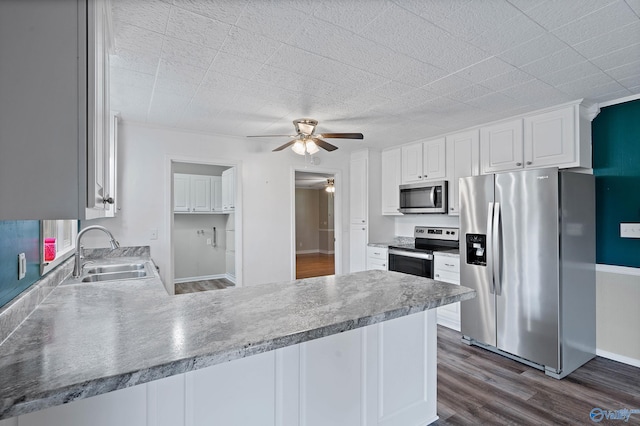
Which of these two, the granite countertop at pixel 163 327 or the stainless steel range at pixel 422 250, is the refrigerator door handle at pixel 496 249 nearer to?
the stainless steel range at pixel 422 250

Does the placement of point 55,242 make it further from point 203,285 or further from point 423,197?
point 203,285

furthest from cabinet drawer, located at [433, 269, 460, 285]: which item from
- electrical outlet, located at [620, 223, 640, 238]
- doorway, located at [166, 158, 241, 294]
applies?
doorway, located at [166, 158, 241, 294]

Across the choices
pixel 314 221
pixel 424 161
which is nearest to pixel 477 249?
pixel 424 161

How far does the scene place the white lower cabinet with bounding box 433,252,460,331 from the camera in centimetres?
354

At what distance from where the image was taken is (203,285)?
5.86 meters

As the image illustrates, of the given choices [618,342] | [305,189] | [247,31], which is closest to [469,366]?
[618,342]

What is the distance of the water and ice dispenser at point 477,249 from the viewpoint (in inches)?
121

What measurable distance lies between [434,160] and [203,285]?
453 cm

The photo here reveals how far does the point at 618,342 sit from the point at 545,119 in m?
2.11

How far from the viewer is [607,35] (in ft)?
5.95

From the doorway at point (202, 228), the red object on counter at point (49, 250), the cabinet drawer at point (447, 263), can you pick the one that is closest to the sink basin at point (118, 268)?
the red object on counter at point (49, 250)

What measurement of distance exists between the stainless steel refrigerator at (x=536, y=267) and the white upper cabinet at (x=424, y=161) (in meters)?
0.91

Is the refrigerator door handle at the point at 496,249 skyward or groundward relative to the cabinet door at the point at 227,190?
groundward

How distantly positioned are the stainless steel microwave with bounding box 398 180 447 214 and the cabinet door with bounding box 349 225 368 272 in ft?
2.28
